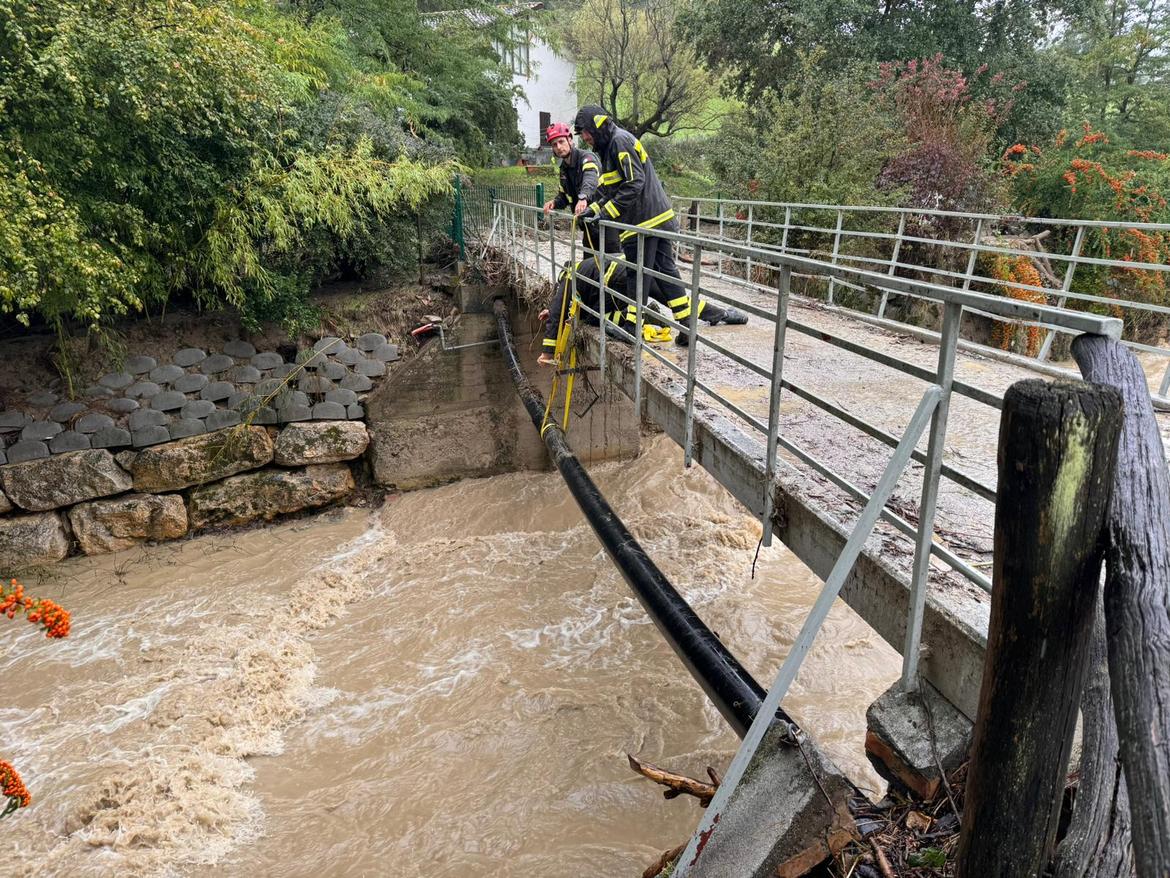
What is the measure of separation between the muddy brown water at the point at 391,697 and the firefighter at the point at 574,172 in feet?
12.7

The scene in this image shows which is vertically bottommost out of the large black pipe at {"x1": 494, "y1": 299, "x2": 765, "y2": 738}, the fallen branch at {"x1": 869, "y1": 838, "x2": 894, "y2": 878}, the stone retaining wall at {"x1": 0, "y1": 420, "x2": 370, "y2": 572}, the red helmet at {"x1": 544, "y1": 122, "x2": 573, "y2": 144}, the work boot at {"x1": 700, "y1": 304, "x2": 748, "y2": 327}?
the stone retaining wall at {"x1": 0, "y1": 420, "x2": 370, "y2": 572}

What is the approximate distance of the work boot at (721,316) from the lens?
6.75 meters

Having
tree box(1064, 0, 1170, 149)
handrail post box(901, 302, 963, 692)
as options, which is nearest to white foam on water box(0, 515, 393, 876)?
handrail post box(901, 302, 963, 692)

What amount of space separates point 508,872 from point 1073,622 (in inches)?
173

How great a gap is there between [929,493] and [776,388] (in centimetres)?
111

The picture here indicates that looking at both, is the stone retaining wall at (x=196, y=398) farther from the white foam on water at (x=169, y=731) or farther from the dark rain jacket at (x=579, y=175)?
the dark rain jacket at (x=579, y=175)

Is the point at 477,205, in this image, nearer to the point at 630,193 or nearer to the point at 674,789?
the point at 630,193

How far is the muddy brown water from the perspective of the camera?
193 inches

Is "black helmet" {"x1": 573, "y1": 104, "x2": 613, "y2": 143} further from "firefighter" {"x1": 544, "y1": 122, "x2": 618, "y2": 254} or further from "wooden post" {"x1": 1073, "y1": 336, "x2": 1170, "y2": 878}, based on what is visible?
"wooden post" {"x1": 1073, "y1": 336, "x2": 1170, "y2": 878}

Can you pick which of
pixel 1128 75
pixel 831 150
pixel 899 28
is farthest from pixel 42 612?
pixel 1128 75

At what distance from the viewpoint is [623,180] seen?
5.59m

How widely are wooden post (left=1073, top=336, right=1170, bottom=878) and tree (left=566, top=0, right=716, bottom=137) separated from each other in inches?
973

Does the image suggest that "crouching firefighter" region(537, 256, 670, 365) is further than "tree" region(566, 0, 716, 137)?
No

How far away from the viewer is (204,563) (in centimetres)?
873
